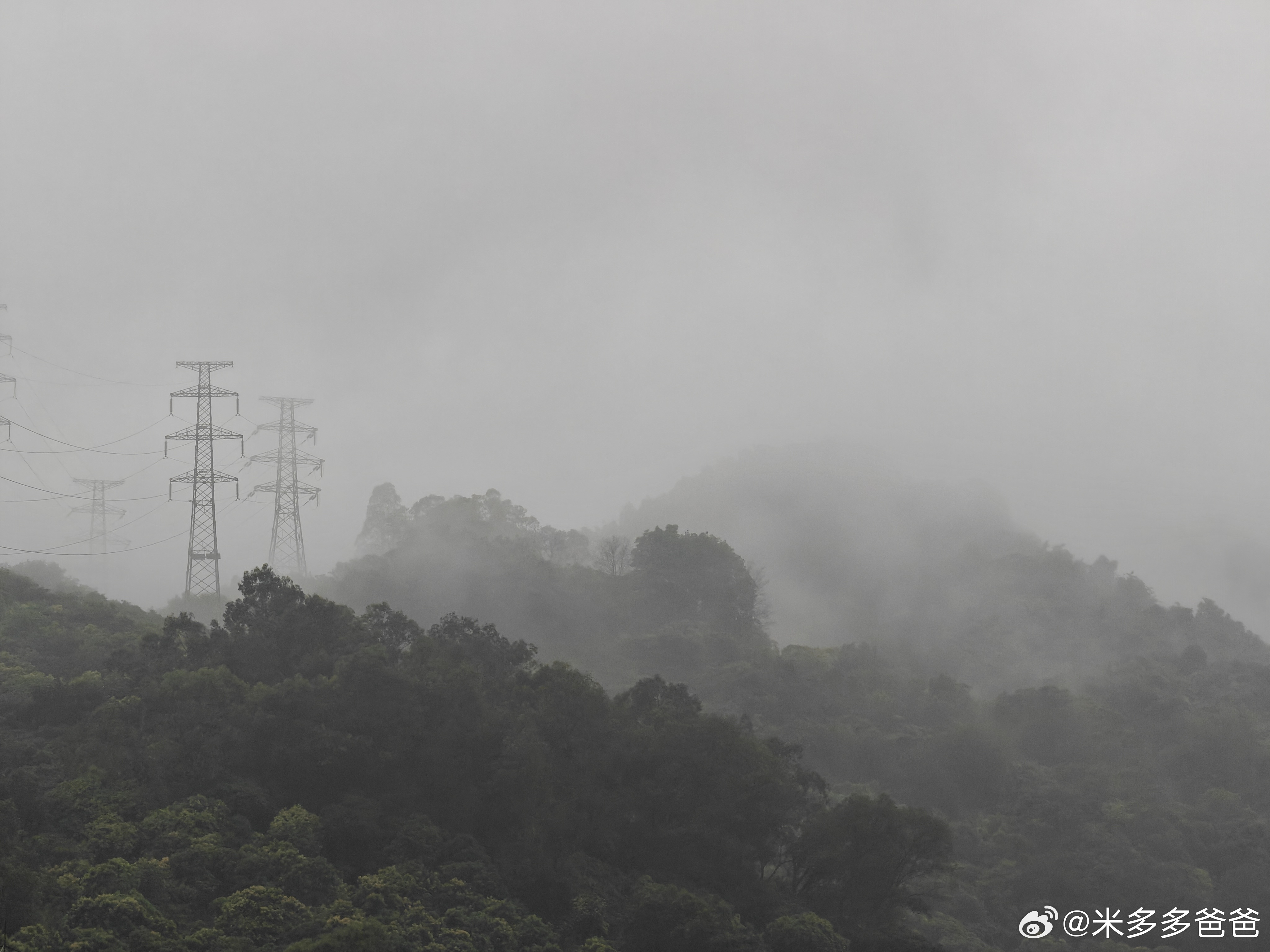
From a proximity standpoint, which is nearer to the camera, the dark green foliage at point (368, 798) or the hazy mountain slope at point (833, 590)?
the dark green foliage at point (368, 798)

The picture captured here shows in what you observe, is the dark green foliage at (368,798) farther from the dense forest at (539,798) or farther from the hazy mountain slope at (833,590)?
the hazy mountain slope at (833,590)

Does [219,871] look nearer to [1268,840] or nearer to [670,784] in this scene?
[670,784]

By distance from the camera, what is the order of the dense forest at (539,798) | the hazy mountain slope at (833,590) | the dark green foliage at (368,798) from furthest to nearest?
the hazy mountain slope at (833,590) < the dense forest at (539,798) < the dark green foliage at (368,798)

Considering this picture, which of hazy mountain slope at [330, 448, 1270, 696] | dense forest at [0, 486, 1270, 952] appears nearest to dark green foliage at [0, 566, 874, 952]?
dense forest at [0, 486, 1270, 952]

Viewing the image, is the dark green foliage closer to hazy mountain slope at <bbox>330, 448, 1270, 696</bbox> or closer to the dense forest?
the dense forest

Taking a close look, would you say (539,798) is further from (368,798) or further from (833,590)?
(833,590)

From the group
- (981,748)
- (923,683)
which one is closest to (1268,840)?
(981,748)

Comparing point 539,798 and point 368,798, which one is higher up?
point 368,798

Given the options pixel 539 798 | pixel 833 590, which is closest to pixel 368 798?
pixel 539 798

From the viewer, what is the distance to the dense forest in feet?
116

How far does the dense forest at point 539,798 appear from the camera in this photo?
116 ft

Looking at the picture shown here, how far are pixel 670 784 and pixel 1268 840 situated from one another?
139ft

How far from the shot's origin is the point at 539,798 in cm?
4475

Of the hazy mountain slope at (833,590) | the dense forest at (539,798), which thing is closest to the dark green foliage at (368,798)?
the dense forest at (539,798)
